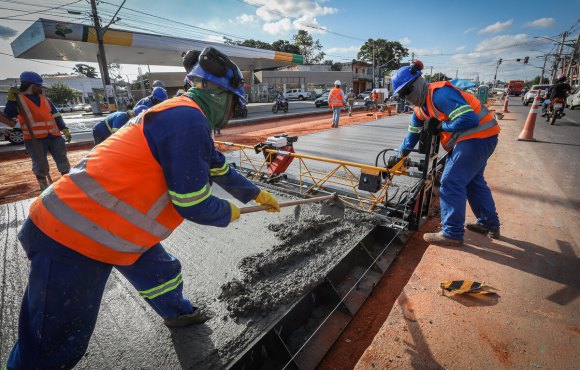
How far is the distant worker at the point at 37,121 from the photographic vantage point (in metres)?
4.08

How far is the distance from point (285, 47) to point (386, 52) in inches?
947

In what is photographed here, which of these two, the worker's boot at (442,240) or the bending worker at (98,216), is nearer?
the bending worker at (98,216)

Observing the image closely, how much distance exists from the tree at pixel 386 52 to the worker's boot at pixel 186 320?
63.4 metres

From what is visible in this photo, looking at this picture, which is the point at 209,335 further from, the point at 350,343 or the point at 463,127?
the point at 463,127

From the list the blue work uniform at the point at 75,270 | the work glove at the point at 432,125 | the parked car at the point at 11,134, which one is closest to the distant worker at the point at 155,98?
the blue work uniform at the point at 75,270

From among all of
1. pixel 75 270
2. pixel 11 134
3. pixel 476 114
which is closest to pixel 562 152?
pixel 476 114

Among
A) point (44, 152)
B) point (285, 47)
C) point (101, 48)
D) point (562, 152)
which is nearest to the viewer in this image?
point (44, 152)

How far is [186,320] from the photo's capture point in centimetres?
178

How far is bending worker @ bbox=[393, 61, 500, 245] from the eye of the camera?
8.41ft

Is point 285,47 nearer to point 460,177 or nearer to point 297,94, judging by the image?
point 297,94

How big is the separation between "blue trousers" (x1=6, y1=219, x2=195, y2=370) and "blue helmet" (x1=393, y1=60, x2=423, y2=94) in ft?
9.29

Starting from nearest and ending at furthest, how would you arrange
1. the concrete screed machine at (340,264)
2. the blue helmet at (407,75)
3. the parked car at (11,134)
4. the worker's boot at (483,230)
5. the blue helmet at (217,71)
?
the blue helmet at (217,71)
the concrete screed machine at (340,264)
the blue helmet at (407,75)
the worker's boot at (483,230)
the parked car at (11,134)

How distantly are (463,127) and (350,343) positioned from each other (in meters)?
2.13

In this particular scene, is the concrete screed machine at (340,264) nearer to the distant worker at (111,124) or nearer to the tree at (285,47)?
the distant worker at (111,124)
